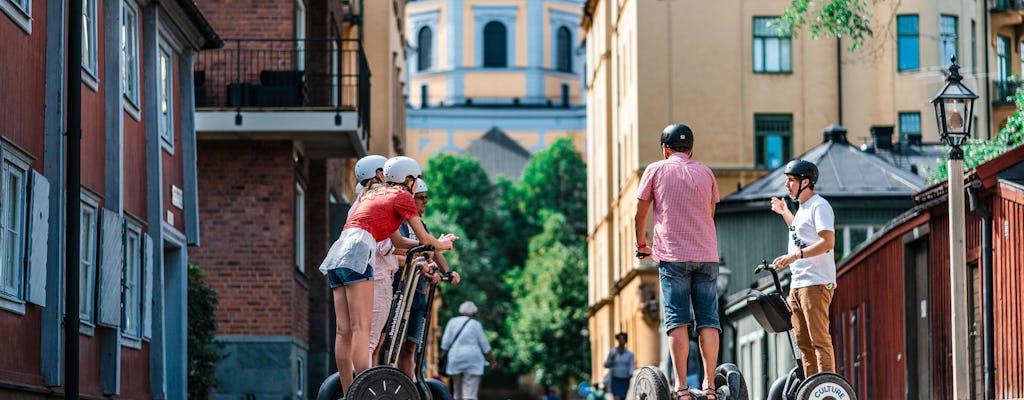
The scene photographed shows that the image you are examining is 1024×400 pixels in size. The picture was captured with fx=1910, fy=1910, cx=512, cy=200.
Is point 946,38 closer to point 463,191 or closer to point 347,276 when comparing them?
point 347,276

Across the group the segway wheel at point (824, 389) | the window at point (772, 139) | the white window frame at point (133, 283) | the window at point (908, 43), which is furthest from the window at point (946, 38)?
the segway wheel at point (824, 389)

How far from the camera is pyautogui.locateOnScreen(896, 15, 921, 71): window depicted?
51.8 metres

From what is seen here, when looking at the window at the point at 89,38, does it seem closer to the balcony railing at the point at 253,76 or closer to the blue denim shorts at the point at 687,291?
the balcony railing at the point at 253,76

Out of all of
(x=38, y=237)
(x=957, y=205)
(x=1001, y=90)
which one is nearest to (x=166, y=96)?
(x=38, y=237)

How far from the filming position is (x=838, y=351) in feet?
101

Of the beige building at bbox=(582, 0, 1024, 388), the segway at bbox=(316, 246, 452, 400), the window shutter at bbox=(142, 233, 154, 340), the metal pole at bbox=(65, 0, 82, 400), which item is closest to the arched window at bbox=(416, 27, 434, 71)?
the beige building at bbox=(582, 0, 1024, 388)

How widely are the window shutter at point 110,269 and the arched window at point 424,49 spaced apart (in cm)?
11296

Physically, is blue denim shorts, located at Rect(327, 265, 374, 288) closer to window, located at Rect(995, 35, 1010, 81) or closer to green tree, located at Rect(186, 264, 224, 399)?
green tree, located at Rect(186, 264, 224, 399)

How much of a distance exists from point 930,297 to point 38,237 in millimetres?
11844

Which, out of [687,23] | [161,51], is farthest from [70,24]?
[687,23]

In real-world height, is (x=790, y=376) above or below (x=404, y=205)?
below

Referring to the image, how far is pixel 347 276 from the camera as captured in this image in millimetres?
13562

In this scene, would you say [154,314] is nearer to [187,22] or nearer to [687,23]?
[187,22]

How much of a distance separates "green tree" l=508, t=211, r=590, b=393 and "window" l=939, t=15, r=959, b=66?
3322cm
